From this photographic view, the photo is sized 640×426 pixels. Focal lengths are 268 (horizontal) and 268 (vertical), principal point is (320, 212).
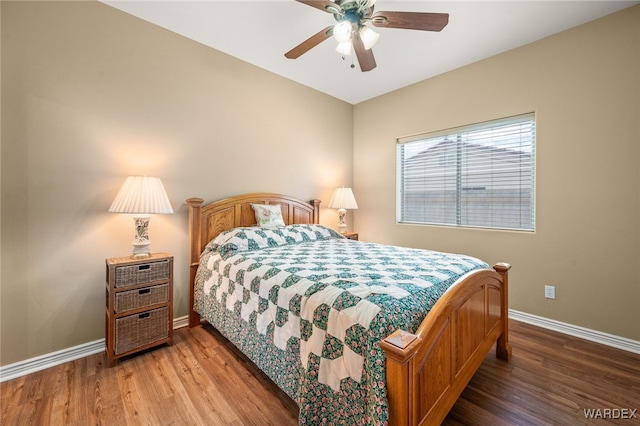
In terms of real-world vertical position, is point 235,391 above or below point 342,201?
below

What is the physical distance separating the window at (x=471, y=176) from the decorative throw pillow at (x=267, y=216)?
1.80m

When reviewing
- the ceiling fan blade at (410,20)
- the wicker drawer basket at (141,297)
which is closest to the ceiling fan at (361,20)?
the ceiling fan blade at (410,20)

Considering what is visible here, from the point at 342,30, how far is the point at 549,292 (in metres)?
2.94

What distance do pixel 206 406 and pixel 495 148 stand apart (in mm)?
3476

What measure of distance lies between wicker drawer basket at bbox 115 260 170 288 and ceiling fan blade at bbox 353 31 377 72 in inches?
88.2

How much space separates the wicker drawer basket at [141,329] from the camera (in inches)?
77.2

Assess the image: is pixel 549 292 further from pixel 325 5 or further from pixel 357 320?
pixel 325 5

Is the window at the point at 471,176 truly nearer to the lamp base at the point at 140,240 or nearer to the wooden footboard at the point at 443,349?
the wooden footboard at the point at 443,349

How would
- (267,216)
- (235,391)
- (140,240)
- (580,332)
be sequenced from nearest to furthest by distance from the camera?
(235,391), (140,240), (580,332), (267,216)

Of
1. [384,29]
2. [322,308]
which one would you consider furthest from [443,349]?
[384,29]

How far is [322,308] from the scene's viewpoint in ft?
4.22

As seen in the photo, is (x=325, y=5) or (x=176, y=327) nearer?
(x=325, y=5)

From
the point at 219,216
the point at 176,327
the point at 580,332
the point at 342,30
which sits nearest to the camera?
the point at 342,30

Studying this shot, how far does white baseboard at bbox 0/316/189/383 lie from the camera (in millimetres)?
1814
